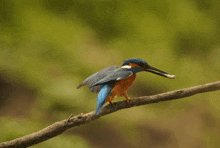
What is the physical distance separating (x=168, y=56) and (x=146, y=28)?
246mm

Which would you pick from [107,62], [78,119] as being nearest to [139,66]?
[78,119]

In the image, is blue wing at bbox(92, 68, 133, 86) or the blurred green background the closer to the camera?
blue wing at bbox(92, 68, 133, 86)

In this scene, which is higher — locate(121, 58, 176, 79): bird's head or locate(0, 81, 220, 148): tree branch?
locate(121, 58, 176, 79): bird's head

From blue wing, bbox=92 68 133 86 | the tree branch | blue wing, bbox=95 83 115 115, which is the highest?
blue wing, bbox=92 68 133 86

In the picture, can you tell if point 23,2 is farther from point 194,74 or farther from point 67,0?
point 194,74

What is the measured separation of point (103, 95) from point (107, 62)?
648 mm

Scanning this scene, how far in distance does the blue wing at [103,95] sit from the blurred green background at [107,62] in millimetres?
460

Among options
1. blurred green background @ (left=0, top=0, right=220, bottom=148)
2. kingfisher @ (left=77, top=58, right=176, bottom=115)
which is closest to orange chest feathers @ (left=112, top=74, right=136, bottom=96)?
kingfisher @ (left=77, top=58, right=176, bottom=115)

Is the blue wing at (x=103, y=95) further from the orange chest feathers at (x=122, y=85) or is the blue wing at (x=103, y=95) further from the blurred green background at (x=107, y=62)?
the blurred green background at (x=107, y=62)

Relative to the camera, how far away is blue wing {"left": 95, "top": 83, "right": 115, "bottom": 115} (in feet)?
2.08

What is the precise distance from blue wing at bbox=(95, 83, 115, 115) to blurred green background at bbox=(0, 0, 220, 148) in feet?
1.51

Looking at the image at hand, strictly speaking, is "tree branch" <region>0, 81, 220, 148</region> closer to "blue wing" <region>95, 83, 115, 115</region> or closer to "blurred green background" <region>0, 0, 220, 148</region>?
"blue wing" <region>95, 83, 115, 115</region>

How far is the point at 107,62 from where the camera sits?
1.28m

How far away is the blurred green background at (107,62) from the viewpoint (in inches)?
42.4
